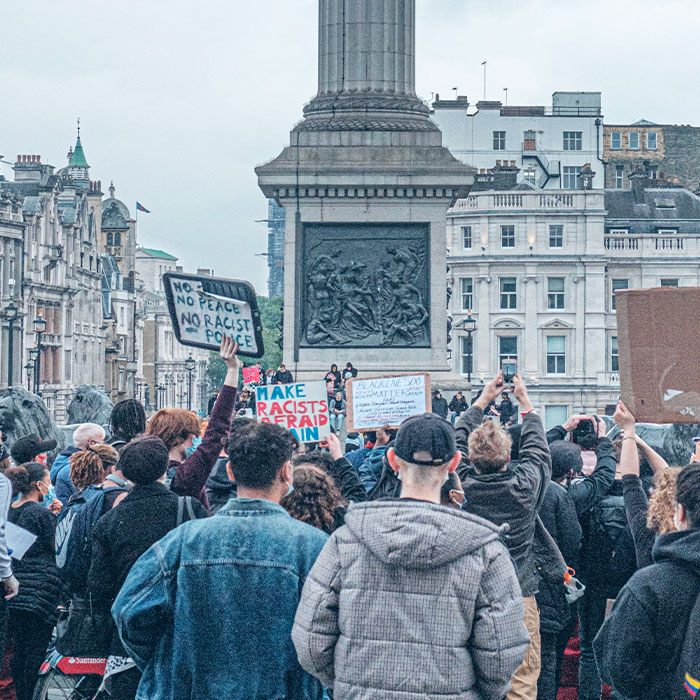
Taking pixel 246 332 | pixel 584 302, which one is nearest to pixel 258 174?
pixel 246 332

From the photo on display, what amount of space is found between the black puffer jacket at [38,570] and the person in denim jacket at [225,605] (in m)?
2.73

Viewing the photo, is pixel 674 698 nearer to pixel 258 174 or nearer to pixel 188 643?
pixel 188 643

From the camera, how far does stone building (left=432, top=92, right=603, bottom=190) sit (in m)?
76.2

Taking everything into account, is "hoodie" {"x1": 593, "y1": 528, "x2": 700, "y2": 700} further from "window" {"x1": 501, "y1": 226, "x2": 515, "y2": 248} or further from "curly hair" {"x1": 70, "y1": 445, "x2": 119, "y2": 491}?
"window" {"x1": 501, "y1": 226, "x2": 515, "y2": 248}

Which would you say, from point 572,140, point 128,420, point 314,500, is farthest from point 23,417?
point 572,140

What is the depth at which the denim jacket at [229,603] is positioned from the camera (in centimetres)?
591

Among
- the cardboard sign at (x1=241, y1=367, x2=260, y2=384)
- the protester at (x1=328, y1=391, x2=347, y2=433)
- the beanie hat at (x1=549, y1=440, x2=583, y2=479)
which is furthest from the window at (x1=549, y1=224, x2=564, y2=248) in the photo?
the beanie hat at (x1=549, y1=440, x2=583, y2=479)

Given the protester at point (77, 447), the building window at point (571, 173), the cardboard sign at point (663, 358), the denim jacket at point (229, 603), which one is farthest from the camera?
the building window at point (571, 173)

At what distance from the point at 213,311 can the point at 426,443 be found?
13.3ft

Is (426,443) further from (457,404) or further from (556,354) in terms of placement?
(556,354)

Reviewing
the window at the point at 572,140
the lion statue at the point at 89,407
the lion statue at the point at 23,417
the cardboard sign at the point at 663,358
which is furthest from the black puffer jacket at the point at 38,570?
the window at the point at 572,140

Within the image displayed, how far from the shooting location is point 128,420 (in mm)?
9562

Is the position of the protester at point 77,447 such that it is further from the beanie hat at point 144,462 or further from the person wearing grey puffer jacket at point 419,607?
the person wearing grey puffer jacket at point 419,607

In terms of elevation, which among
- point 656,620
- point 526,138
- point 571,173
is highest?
point 526,138
